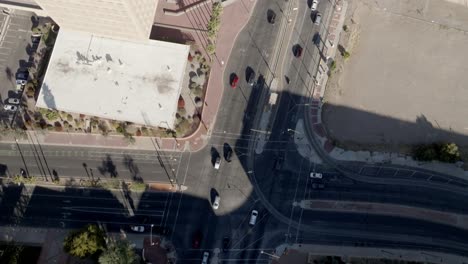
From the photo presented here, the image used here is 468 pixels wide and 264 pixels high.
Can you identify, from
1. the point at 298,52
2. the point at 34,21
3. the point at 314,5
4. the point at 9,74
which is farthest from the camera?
the point at 34,21

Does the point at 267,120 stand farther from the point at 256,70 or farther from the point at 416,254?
the point at 416,254

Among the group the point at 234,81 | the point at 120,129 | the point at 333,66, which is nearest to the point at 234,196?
the point at 234,81

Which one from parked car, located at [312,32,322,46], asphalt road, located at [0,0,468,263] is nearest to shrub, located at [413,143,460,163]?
asphalt road, located at [0,0,468,263]

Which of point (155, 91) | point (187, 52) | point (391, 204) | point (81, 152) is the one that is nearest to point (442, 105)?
point (391, 204)

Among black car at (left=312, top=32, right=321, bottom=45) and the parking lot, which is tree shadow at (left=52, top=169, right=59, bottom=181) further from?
black car at (left=312, top=32, right=321, bottom=45)

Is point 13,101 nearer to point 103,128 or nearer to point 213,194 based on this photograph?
point 103,128

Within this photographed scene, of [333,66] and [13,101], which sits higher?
[333,66]

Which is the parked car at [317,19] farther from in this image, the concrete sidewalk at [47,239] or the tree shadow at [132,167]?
the concrete sidewalk at [47,239]
